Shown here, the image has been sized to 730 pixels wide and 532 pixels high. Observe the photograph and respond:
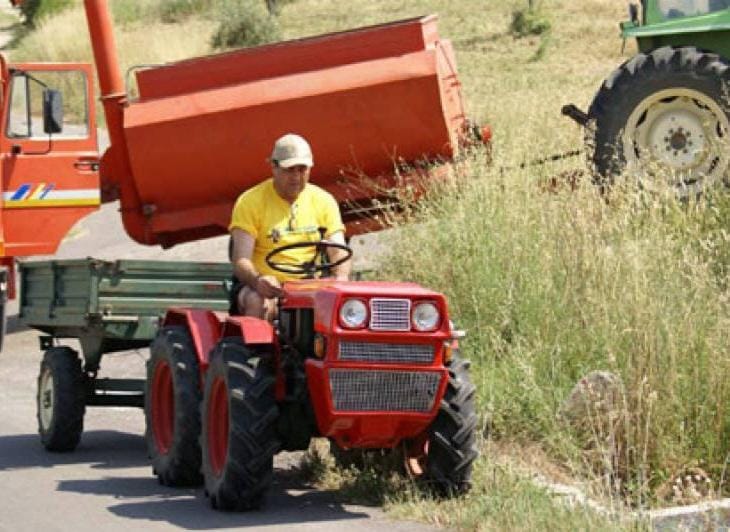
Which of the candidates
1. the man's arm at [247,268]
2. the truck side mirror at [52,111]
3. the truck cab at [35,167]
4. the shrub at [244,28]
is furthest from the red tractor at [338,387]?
the shrub at [244,28]

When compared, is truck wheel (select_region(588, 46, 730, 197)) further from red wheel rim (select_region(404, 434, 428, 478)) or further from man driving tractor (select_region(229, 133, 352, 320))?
red wheel rim (select_region(404, 434, 428, 478))

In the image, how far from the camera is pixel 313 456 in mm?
10977

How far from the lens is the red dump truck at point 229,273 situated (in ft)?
31.0

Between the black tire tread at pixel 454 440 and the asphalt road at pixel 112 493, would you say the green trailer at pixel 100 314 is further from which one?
the black tire tread at pixel 454 440

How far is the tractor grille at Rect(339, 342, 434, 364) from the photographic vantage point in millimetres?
9375

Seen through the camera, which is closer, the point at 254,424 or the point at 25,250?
the point at 254,424

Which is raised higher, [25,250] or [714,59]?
[714,59]

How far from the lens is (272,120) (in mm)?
15836

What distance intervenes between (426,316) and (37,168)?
9548 mm

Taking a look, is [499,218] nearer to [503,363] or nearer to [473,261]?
[473,261]

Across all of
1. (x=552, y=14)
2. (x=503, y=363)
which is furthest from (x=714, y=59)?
(x=552, y=14)

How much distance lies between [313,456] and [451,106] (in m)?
5.88

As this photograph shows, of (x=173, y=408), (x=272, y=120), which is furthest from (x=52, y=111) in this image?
(x=173, y=408)

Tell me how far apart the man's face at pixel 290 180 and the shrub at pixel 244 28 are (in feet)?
116
